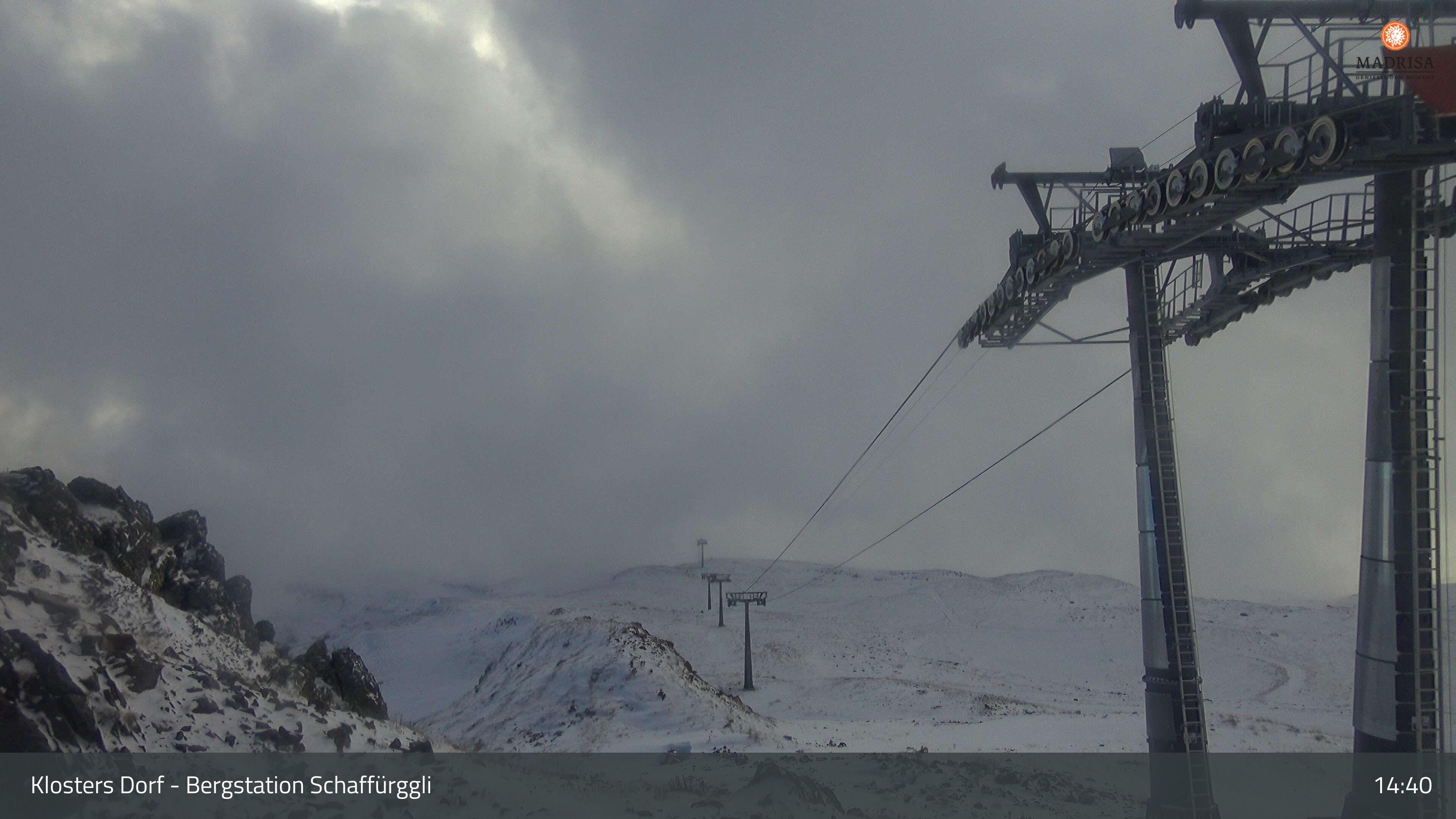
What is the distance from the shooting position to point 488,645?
5153cm

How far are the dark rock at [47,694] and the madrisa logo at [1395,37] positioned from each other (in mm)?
18057

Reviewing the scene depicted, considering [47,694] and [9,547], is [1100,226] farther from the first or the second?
[9,547]

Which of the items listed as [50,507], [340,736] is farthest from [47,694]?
[50,507]

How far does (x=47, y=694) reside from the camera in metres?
11.7

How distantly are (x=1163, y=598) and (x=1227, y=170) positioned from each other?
23.5 feet

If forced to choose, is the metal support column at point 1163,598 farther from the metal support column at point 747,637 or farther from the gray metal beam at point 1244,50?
the metal support column at point 747,637

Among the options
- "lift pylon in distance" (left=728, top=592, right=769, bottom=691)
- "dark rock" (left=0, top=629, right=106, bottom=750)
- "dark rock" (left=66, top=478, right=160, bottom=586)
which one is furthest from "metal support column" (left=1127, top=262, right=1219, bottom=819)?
"lift pylon in distance" (left=728, top=592, right=769, bottom=691)

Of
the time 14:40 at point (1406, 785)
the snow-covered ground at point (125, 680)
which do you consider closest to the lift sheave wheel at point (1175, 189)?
the time 14:40 at point (1406, 785)

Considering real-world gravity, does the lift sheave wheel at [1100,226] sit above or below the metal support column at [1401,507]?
above

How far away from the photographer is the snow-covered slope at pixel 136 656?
11852 millimetres

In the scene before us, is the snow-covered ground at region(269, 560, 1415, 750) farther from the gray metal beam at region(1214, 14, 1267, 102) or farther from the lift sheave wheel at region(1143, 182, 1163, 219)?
the gray metal beam at region(1214, 14, 1267, 102)

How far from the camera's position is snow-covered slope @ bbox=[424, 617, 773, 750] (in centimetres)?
2942

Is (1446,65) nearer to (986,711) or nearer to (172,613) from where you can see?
(172,613)

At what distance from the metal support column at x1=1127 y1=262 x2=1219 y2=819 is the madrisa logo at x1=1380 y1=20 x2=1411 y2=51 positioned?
215 inches
